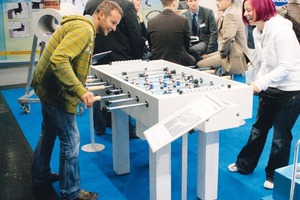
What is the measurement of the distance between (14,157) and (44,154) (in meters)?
0.87

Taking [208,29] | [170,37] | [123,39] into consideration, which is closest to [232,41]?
[170,37]

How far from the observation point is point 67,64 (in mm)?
2529

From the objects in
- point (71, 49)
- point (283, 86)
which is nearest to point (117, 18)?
point (71, 49)

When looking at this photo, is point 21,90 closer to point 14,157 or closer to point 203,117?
point 14,157

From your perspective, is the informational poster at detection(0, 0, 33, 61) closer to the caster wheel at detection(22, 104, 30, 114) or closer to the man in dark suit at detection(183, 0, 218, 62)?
the caster wheel at detection(22, 104, 30, 114)

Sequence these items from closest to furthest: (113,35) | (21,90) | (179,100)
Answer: (179,100), (113,35), (21,90)

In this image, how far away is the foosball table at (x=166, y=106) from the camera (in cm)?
254

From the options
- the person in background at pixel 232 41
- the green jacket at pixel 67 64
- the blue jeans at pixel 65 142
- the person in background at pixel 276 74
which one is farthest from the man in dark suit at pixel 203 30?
the green jacket at pixel 67 64

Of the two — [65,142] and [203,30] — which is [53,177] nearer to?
[65,142]

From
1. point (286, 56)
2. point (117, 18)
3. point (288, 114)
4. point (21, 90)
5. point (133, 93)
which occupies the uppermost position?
point (117, 18)

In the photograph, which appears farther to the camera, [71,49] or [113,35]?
[113,35]

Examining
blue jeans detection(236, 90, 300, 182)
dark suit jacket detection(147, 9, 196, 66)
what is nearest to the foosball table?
blue jeans detection(236, 90, 300, 182)

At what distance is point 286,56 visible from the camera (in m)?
2.79

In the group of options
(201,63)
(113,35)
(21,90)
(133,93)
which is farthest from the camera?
(21,90)
